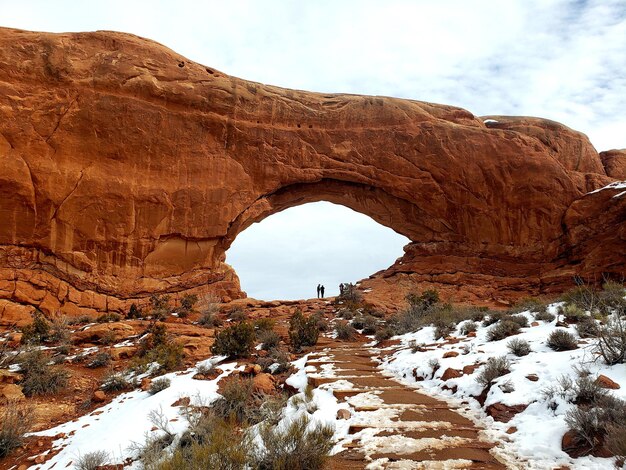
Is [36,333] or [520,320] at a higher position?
[520,320]

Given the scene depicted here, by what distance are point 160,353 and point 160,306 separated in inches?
379

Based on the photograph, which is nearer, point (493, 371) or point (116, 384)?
point (493, 371)

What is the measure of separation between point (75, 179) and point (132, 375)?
43.3ft

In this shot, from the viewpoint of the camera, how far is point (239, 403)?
20.9 feet

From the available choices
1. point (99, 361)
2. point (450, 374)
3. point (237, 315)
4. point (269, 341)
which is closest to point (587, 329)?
point (450, 374)

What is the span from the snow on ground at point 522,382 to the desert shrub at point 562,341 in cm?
11

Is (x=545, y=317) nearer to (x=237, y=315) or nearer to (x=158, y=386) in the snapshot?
(x=158, y=386)

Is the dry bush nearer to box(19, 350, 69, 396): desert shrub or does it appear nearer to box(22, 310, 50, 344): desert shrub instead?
box(19, 350, 69, 396): desert shrub

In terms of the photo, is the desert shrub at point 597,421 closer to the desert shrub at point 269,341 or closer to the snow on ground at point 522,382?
the snow on ground at point 522,382

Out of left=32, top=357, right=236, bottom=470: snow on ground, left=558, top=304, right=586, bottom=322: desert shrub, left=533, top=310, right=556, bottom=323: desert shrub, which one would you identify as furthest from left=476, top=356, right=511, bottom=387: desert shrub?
left=32, top=357, right=236, bottom=470: snow on ground

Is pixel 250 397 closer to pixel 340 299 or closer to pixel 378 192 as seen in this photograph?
pixel 340 299

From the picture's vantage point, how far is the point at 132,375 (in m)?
9.48

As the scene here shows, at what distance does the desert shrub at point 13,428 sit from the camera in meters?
6.20

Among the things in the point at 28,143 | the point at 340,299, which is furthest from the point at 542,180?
the point at 28,143
